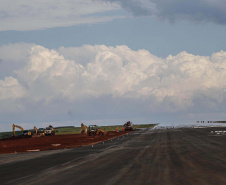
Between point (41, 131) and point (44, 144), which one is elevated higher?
point (41, 131)

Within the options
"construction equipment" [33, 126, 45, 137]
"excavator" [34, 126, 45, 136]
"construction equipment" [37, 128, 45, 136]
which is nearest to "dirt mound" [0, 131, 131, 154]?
"construction equipment" [33, 126, 45, 137]

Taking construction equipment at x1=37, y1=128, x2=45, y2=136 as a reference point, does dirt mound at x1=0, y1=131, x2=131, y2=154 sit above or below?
below

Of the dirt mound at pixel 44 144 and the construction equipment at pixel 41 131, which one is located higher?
the construction equipment at pixel 41 131

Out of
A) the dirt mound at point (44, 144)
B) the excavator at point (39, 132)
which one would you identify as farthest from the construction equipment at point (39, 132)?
the dirt mound at point (44, 144)

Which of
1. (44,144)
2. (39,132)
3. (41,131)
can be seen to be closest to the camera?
(44,144)

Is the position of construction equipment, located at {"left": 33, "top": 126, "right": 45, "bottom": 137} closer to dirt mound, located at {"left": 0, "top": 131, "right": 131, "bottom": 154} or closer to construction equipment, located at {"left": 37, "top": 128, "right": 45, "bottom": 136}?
construction equipment, located at {"left": 37, "top": 128, "right": 45, "bottom": 136}

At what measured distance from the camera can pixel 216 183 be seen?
15.5 meters

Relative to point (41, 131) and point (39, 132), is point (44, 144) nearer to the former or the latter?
point (39, 132)

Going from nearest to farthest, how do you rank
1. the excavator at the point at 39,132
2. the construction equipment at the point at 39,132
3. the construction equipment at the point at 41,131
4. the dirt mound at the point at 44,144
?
the dirt mound at the point at 44,144 → the construction equipment at the point at 39,132 → the excavator at the point at 39,132 → the construction equipment at the point at 41,131

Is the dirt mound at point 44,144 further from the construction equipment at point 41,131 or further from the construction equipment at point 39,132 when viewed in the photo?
the construction equipment at point 41,131

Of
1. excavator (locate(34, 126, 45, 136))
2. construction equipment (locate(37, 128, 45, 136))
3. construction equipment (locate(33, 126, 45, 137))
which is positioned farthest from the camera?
construction equipment (locate(37, 128, 45, 136))

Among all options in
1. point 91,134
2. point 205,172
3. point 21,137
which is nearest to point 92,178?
point 205,172

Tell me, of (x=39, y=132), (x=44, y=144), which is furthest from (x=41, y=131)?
(x=44, y=144)

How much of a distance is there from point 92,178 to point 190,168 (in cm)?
574
